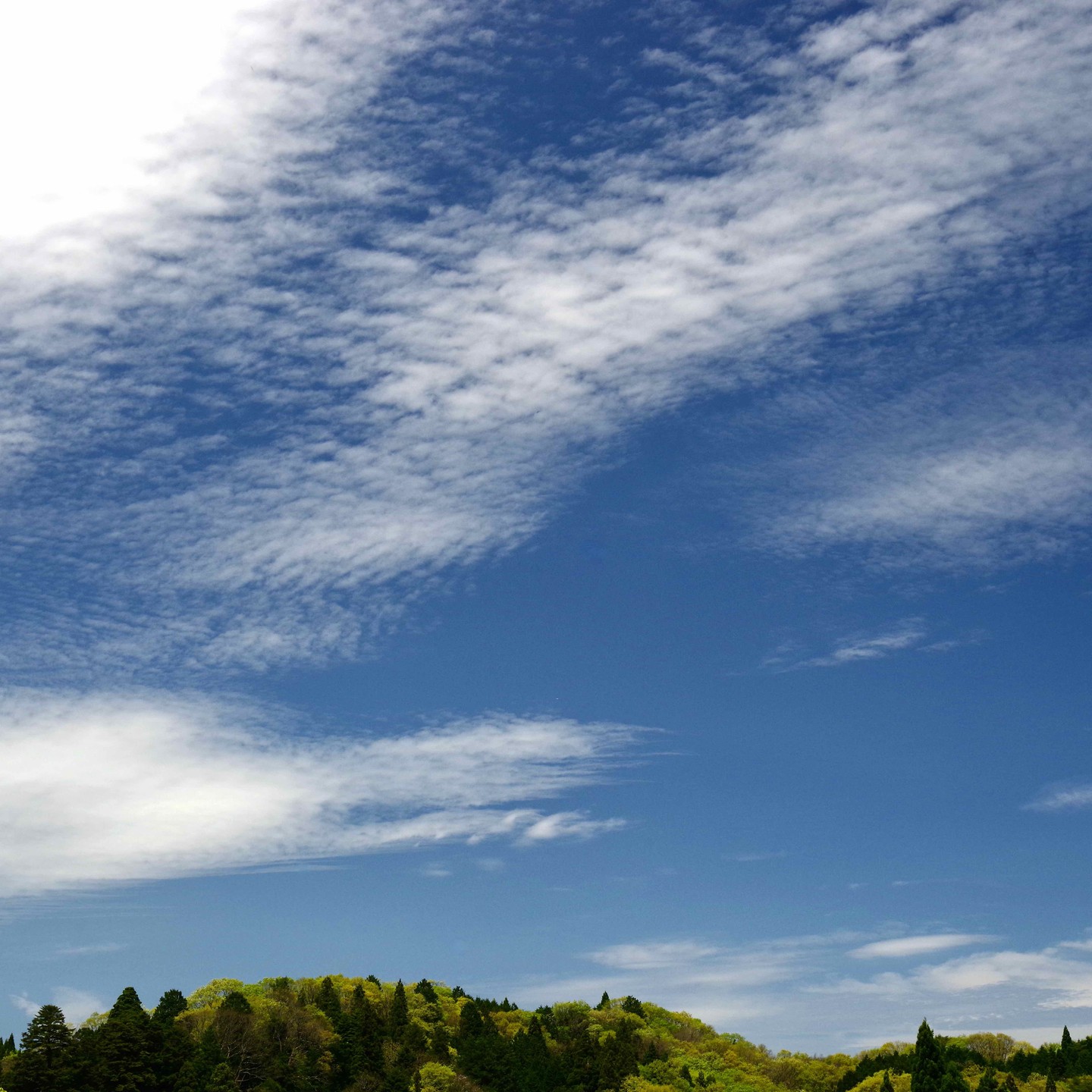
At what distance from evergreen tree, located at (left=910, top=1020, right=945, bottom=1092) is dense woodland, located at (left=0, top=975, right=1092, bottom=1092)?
0.45ft

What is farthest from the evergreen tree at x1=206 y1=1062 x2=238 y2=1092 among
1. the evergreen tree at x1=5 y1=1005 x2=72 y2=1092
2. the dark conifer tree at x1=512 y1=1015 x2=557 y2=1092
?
the dark conifer tree at x1=512 y1=1015 x2=557 y2=1092

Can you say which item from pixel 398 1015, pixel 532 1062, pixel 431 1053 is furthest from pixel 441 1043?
pixel 532 1062

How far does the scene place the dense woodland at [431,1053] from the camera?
4432 inches

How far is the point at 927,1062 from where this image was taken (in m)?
125

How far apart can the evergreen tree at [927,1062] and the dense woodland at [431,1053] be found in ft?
0.45

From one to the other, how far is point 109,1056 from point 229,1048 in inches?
698

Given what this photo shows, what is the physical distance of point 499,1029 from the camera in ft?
541

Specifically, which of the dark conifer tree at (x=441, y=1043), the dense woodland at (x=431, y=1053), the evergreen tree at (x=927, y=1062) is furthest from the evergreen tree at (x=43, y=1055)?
the evergreen tree at (x=927, y=1062)

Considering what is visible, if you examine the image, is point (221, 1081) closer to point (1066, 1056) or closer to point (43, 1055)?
point (43, 1055)

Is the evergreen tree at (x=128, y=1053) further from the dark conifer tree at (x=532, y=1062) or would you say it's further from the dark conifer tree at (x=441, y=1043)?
the dark conifer tree at (x=532, y=1062)

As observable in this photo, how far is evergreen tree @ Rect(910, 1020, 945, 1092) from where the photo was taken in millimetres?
124438

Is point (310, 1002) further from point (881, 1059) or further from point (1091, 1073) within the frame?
point (1091, 1073)

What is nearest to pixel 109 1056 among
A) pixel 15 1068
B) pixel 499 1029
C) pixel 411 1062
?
→ pixel 15 1068

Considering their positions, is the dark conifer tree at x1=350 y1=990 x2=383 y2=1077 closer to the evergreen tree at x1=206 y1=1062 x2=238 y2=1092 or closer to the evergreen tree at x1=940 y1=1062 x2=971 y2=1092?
the evergreen tree at x1=206 y1=1062 x2=238 y2=1092
